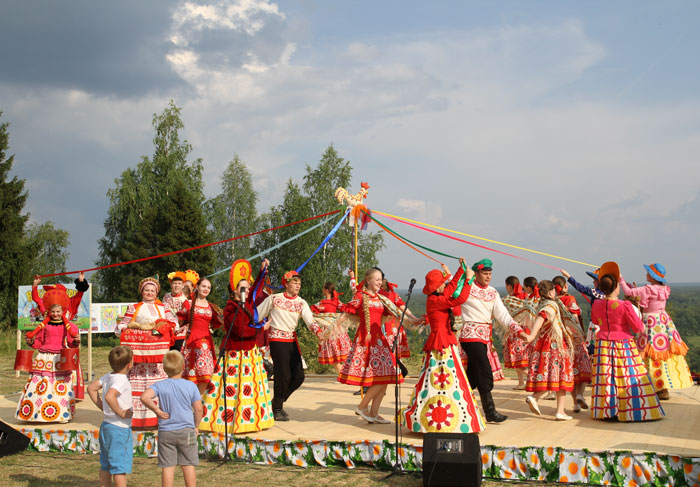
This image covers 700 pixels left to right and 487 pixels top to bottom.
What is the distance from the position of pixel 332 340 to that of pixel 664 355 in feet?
15.9

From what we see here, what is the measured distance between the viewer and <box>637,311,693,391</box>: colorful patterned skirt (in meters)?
8.74

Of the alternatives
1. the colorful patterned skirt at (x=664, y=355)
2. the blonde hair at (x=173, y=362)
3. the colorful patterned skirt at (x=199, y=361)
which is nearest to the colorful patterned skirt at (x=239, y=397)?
the colorful patterned skirt at (x=199, y=361)

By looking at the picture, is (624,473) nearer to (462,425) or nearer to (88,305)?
(462,425)

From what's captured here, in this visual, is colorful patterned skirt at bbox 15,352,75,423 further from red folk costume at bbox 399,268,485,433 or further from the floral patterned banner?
red folk costume at bbox 399,268,485,433

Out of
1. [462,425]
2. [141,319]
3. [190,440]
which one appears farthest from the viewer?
[141,319]

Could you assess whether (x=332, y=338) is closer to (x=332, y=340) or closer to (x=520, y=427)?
(x=332, y=340)

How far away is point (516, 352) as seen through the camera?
32.9ft

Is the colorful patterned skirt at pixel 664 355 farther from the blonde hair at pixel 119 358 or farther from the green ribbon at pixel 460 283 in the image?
the blonde hair at pixel 119 358

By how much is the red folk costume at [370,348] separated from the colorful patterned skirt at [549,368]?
1.81 meters

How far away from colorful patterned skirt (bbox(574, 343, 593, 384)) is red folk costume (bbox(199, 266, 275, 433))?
4162mm

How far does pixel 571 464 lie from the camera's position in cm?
530

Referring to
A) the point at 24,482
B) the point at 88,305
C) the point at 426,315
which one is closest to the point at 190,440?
the point at 24,482

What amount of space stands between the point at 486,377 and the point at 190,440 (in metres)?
3.74

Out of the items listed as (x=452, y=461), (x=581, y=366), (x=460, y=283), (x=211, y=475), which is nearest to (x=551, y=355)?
(x=581, y=366)
